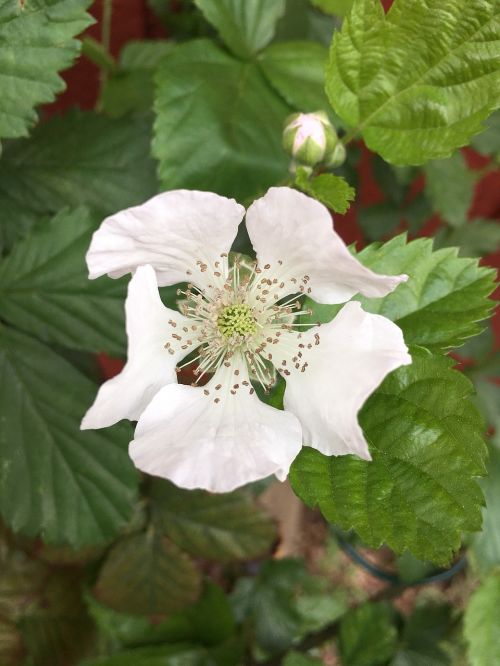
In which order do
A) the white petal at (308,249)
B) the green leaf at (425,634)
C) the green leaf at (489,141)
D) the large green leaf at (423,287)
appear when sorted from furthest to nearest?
the green leaf at (425,634) → the green leaf at (489,141) → the large green leaf at (423,287) → the white petal at (308,249)

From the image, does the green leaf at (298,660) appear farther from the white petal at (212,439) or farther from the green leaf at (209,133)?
the green leaf at (209,133)

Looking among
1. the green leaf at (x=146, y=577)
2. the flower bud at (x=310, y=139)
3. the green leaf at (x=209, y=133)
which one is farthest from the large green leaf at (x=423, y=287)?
the green leaf at (x=146, y=577)

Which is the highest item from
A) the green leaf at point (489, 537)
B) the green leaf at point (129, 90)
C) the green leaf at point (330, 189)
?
the green leaf at point (330, 189)

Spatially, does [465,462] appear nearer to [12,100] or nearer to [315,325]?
[315,325]

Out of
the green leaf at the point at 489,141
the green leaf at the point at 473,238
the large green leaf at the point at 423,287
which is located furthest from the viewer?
the green leaf at the point at 473,238

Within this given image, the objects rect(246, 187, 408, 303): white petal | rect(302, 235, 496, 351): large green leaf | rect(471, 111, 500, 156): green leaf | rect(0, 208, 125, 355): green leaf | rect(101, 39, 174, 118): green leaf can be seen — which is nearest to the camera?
rect(246, 187, 408, 303): white petal

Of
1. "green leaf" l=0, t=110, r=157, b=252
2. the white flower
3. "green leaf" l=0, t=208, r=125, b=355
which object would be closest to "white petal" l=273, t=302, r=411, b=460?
the white flower

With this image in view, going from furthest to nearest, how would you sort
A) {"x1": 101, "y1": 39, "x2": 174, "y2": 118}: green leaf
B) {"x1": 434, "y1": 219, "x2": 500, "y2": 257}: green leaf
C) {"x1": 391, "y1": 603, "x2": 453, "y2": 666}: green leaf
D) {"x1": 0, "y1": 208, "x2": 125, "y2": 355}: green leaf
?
A: {"x1": 434, "y1": 219, "x2": 500, "y2": 257}: green leaf → {"x1": 391, "y1": 603, "x2": 453, "y2": 666}: green leaf → {"x1": 101, "y1": 39, "x2": 174, "y2": 118}: green leaf → {"x1": 0, "y1": 208, "x2": 125, "y2": 355}: green leaf

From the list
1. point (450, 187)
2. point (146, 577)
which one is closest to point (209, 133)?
point (450, 187)

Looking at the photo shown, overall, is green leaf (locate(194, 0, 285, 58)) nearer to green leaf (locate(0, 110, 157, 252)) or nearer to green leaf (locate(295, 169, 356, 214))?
green leaf (locate(0, 110, 157, 252))
